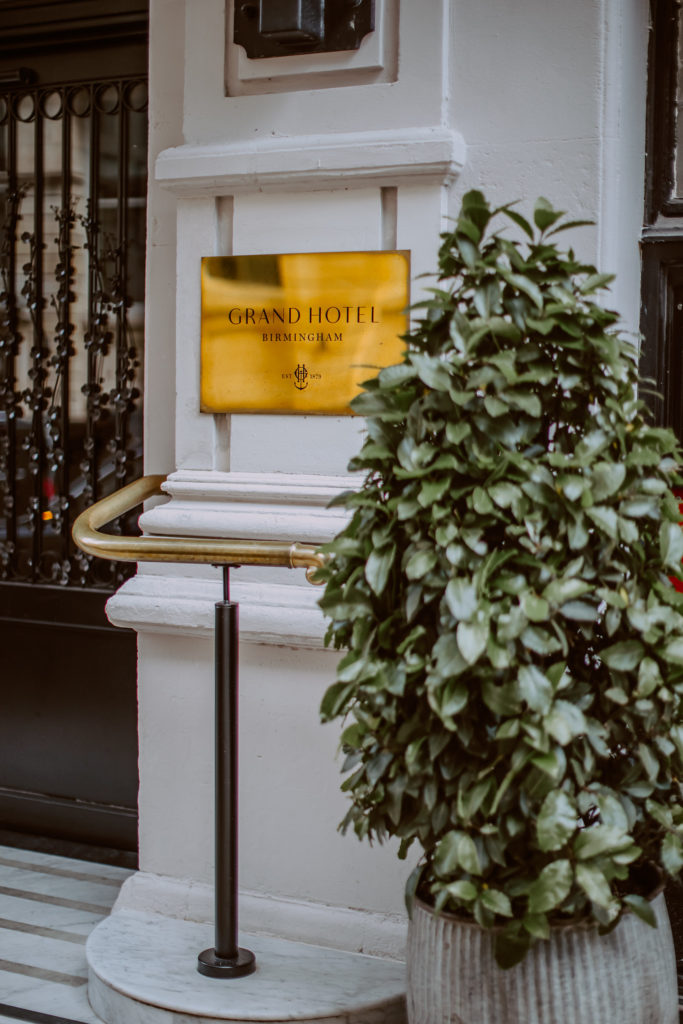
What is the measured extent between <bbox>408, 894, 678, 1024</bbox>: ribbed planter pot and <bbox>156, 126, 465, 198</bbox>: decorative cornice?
5.87ft

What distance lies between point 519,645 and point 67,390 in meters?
2.48

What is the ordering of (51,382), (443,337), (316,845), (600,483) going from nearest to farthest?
(600,483) → (443,337) → (316,845) → (51,382)

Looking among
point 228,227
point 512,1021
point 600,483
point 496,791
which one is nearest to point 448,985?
point 512,1021

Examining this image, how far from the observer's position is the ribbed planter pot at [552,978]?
6.64 feet

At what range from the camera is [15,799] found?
4230 millimetres

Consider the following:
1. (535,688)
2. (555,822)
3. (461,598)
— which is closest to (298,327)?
(461,598)

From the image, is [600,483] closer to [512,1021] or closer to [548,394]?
[548,394]

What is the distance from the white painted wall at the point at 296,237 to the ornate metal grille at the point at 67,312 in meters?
0.48

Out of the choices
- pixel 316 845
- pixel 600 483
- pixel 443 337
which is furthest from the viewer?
pixel 316 845

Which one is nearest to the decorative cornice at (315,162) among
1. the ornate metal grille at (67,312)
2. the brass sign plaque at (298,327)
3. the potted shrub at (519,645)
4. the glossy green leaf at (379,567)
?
the brass sign plaque at (298,327)

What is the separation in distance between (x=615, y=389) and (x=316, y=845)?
1.67 metres

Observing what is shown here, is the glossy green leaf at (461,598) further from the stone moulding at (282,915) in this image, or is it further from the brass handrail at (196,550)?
the stone moulding at (282,915)

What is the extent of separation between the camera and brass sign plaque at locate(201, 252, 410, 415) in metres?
3.08

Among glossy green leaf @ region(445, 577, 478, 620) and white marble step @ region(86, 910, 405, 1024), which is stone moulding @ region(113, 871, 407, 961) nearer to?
white marble step @ region(86, 910, 405, 1024)
